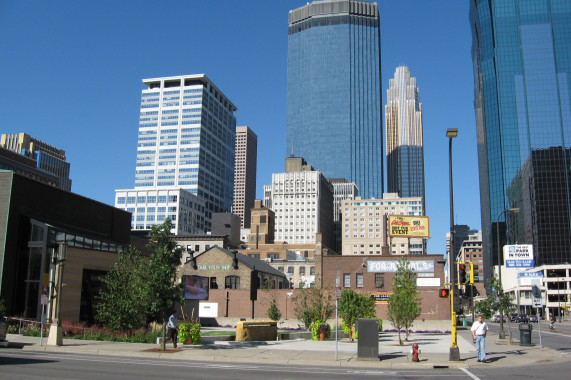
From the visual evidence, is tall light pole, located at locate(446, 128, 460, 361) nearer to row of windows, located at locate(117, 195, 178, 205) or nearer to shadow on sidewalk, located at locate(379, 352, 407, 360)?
shadow on sidewalk, located at locate(379, 352, 407, 360)

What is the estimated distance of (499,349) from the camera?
33.6m

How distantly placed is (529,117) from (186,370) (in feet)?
599

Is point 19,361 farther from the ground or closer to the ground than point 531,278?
closer to the ground

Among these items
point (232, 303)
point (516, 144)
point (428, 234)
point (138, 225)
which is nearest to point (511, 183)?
point (516, 144)

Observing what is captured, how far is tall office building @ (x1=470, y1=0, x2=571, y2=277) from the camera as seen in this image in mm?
167875

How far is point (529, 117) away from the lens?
177625 mm

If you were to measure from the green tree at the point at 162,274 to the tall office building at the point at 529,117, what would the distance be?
15872 centimetres

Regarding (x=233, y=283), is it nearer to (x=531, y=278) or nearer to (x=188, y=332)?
(x=188, y=332)

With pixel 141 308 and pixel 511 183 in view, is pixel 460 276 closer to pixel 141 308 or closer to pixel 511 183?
pixel 141 308

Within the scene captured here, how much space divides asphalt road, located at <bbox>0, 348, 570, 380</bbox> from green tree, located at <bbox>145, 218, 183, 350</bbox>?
482 cm

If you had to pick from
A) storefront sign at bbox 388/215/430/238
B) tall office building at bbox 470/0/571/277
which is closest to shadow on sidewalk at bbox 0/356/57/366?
storefront sign at bbox 388/215/430/238

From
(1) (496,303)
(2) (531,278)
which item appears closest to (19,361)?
(2) (531,278)

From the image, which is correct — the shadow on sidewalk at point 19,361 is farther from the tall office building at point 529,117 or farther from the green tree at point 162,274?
the tall office building at point 529,117

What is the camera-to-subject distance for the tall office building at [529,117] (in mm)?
167875
